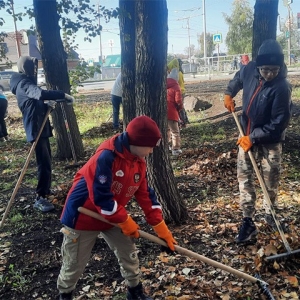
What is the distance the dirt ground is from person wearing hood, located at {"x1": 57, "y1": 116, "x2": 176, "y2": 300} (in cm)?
45

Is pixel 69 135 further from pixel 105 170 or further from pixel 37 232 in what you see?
pixel 105 170

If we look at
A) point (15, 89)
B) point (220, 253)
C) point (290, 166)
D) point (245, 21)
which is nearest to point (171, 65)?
point (290, 166)

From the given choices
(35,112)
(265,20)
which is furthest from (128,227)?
(265,20)

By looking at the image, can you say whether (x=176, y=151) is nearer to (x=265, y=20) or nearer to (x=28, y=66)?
(x=265, y=20)

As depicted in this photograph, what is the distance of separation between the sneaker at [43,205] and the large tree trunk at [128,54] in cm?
162

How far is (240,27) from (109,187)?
37.3m

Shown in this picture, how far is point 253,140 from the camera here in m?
4.02

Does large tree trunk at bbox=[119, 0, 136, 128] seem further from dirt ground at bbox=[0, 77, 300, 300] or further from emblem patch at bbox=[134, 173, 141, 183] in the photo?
emblem patch at bbox=[134, 173, 141, 183]

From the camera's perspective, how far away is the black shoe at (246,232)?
411cm

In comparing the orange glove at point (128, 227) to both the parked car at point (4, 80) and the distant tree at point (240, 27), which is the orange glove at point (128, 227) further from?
the distant tree at point (240, 27)

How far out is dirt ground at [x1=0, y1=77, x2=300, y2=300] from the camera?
11.2 feet

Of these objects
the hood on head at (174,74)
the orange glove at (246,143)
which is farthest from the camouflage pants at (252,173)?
the hood on head at (174,74)

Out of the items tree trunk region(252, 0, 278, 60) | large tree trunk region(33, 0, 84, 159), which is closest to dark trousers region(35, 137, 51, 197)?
large tree trunk region(33, 0, 84, 159)

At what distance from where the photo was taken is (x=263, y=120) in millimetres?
4035
